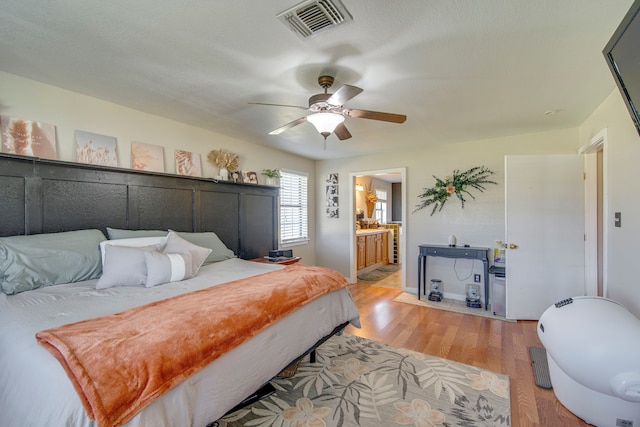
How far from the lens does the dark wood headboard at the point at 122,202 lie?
2156mm

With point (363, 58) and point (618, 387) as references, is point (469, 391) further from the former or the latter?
point (363, 58)

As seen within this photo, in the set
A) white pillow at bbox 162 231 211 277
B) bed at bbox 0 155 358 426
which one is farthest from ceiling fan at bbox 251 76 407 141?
white pillow at bbox 162 231 211 277

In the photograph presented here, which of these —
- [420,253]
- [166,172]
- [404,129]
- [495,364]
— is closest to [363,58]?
[404,129]

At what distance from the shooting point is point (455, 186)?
434 centimetres

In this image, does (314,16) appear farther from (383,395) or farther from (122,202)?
(383,395)

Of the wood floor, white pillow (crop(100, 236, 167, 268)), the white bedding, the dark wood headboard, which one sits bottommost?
the wood floor

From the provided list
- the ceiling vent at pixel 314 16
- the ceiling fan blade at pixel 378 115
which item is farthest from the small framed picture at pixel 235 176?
the ceiling vent at pixel 314 16

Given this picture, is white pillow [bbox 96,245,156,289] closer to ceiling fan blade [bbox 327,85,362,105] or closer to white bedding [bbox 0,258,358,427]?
white bedding [bbox 0,258,358,427]

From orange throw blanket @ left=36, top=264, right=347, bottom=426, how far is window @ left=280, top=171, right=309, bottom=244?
310 cm

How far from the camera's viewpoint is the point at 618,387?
1.53 meters

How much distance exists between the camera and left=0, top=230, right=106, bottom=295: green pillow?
1.83 meters

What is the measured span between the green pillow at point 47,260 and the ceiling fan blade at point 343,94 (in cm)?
220

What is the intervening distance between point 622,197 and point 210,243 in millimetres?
3838

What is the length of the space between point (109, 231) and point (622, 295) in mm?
4426
